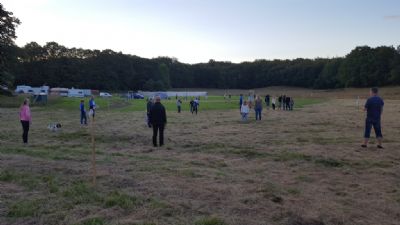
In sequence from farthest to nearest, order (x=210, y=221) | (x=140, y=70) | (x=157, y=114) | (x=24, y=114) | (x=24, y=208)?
(x=140, y=70), (x=24, y=114), (x=157, y=114), (x=24, y=208), (x=210, y=221)

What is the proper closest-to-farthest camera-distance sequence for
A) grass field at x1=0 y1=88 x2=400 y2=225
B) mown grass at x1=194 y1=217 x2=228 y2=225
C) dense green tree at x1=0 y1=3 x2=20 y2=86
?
1. mown grass at x1=194 y1=217 x2=228 y2=225
2. grass field at x1=0 y1=88 x2=400 y2=225
3. dense green tree at x1=0 y1=3 x2=20 y2=86

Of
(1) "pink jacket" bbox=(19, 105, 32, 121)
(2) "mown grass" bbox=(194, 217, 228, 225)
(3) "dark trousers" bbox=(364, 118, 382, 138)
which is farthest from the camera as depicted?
(1) "pink jacket" bbox=(19, 105, 32, 121)

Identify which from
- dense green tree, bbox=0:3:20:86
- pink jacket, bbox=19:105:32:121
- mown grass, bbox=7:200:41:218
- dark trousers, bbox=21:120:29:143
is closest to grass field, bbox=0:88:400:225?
mown grass, bbox=7:200:41:218

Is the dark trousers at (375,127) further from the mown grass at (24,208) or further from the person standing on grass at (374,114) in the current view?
the mown grass at (24,208)

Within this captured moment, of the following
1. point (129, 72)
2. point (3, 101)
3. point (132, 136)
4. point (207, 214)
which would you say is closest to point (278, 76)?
point (129, 72)

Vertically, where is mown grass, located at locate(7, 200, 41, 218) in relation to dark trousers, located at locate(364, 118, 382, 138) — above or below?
below

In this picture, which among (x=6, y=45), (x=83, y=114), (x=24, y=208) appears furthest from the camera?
(x=6, y=45)

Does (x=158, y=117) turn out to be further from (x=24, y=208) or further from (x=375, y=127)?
(x=24, y=208)

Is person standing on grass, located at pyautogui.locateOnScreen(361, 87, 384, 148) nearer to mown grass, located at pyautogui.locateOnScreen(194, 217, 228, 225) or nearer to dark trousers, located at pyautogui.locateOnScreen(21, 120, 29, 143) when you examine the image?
mown grass, located at pyautogui.locateOnScreen(194, 217, 228, 225)

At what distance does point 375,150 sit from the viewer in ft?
42.9

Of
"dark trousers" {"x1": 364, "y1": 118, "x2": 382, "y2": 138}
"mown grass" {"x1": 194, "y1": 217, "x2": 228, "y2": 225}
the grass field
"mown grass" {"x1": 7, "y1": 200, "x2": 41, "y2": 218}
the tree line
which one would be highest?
the tree line

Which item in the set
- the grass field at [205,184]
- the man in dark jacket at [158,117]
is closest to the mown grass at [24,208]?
the grass field at [205,184]

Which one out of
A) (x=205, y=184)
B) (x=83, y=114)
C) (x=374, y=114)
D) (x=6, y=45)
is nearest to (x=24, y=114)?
(x=83, y=114)

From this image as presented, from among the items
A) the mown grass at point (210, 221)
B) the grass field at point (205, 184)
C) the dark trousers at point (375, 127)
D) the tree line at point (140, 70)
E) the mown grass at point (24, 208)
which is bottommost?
the grass field at point (205, 184)
